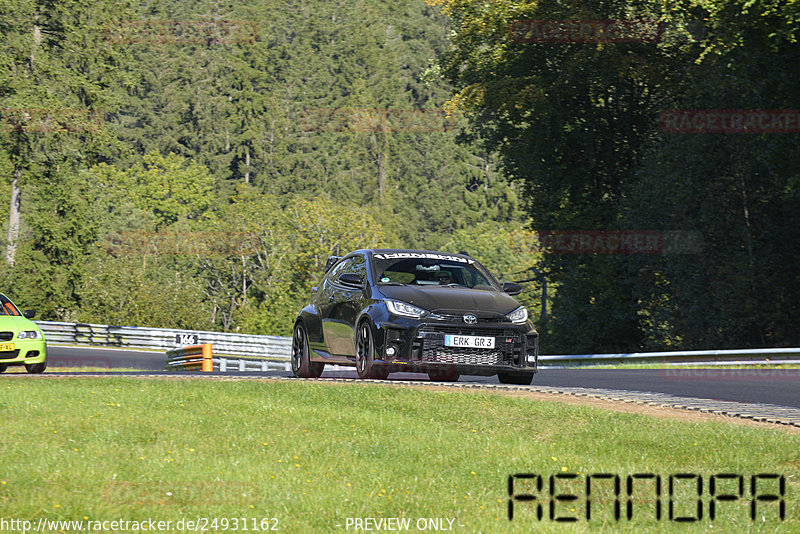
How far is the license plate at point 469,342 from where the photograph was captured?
48.7 ft

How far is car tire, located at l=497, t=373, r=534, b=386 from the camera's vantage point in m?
16.2

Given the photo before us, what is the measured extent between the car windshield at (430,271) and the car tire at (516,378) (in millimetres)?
1232

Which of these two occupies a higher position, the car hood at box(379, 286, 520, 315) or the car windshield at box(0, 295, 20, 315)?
the car hood at box(379, 286, 520, 315)

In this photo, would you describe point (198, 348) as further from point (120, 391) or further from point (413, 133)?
point (413, 133)

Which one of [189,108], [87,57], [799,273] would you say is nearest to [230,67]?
[189,108]

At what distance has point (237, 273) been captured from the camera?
91.9m
